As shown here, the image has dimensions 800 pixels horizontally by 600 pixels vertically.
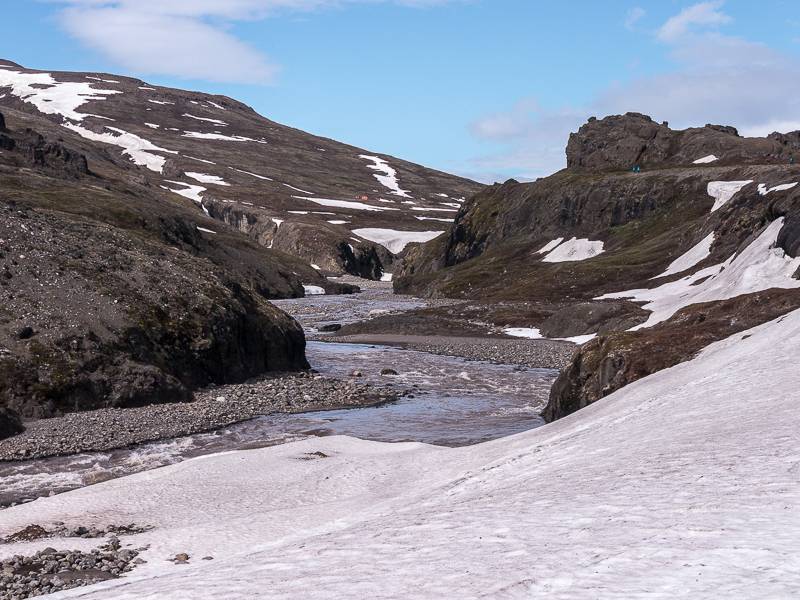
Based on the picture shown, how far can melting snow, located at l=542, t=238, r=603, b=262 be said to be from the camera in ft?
365

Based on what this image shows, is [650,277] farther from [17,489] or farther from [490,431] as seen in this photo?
[17,489]

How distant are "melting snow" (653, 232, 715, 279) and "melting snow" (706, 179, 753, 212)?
694 inches

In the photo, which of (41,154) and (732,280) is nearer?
(732,280)

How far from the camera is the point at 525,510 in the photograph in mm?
13805

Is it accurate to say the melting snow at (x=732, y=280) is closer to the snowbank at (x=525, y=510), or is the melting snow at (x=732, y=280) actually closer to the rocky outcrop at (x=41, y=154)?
the snowbank at (x=525, y=510)

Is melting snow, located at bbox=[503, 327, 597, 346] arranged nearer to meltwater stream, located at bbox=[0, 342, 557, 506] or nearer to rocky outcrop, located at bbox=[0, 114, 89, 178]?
meltwater stream, located at bbox=[0, 342, 557, 506]

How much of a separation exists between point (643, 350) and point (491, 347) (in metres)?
32.7

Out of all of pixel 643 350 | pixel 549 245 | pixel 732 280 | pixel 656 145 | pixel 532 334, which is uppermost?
pixel 656 145

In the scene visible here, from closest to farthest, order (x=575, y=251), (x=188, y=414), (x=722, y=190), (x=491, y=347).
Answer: (x=188, y=414) < (x=491, y=347) < (x=722, y=190) < (x=575, y=251)

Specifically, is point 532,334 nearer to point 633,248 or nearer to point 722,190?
point 633,248

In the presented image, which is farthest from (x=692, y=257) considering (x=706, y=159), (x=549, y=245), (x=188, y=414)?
(x=188, y=414)

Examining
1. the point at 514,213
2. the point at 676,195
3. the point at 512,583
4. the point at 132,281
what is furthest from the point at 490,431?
the point at 514,213

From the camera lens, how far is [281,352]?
53875 millimetres

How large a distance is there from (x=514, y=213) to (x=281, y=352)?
295ft
